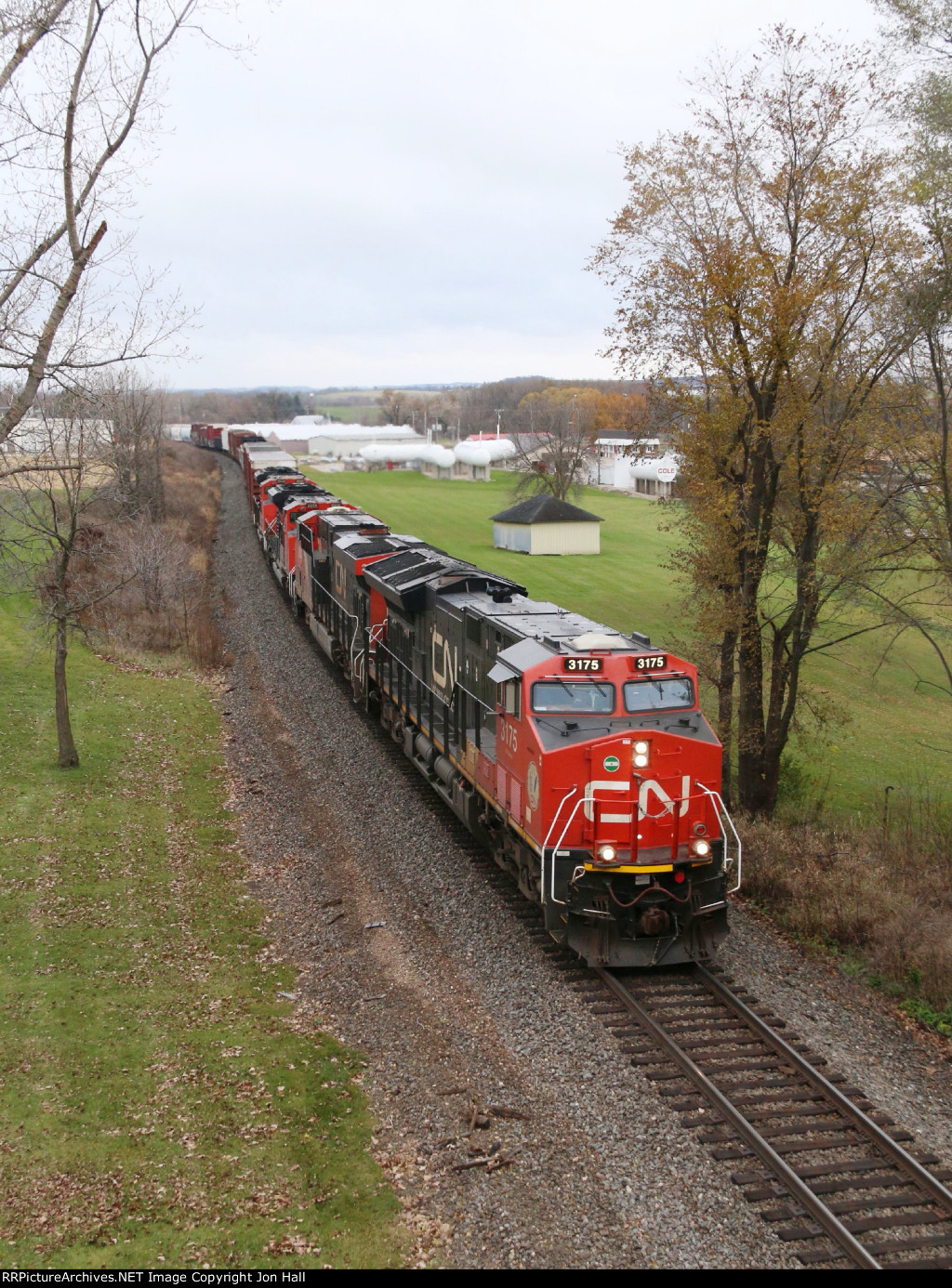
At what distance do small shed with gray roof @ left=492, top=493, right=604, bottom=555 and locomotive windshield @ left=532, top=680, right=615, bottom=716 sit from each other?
Result: 137 ft

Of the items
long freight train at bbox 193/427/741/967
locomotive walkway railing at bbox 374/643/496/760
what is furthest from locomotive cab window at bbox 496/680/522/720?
locomotive walkway railing at bbox 374/643/496/760

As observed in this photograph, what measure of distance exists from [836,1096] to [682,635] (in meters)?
26.8

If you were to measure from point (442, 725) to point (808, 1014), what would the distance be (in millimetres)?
7902

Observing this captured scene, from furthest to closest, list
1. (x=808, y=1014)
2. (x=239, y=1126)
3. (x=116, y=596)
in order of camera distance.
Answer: (x=116, y=596) < (x=808, y=1014) < (x=239, y=1126)

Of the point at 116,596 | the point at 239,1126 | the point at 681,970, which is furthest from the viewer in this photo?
the point at 116,596

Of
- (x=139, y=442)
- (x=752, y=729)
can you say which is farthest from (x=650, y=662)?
(x=139, y=442)

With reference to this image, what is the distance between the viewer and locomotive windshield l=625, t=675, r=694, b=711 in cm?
1185

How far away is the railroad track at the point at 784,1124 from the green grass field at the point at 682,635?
8.76 metres

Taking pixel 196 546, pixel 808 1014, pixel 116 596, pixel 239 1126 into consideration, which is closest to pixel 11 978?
pixel 239 1126

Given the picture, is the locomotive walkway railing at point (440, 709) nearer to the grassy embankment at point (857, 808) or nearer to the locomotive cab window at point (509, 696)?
the locomotive cab window at point (509, 696)

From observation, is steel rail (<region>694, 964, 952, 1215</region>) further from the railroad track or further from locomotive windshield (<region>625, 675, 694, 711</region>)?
locomotive windshield (<region>625, 675, 694, 711</region>)

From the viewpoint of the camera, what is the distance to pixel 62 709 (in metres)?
18.7
